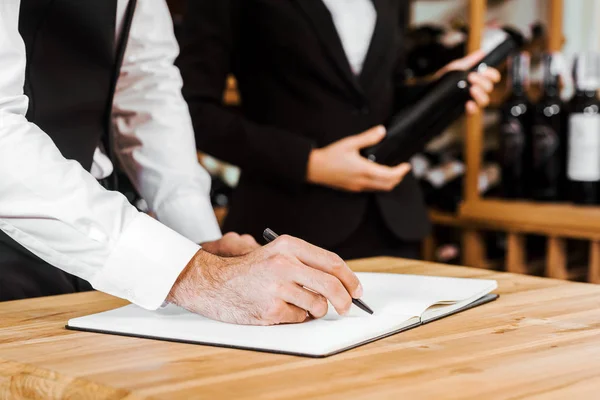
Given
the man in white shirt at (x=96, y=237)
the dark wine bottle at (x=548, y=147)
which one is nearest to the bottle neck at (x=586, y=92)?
the dark wine bottle at (x=548, y=147)

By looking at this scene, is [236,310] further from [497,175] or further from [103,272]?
[497,175]

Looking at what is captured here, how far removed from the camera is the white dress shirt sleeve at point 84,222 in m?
0.86

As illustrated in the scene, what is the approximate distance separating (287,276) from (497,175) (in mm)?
1850

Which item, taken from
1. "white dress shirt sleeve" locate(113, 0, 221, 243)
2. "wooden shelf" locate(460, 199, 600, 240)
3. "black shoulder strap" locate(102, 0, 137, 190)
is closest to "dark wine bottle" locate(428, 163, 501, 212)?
"wooden shelf" locate(460, 199, 600, 240)

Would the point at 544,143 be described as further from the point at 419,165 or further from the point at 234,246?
the point at 234,246

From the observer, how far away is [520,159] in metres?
2.34

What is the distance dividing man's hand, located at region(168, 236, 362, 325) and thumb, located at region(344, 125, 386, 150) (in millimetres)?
886

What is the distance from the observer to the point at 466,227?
2486 mm

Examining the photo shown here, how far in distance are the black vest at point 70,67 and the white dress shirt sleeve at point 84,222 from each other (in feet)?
0.67

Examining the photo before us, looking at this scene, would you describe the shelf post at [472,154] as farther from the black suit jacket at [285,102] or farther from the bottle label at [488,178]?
the black suit jacket at [285,102]

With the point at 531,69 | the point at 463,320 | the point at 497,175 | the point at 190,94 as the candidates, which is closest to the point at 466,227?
the point at 497,175

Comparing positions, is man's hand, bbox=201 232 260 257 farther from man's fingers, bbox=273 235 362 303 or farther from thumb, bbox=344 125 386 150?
thumb, bbox=344 125 386 150

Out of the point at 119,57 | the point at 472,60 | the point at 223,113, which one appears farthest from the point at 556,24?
the point at 119,57

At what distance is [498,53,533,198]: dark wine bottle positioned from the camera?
2312mm
